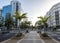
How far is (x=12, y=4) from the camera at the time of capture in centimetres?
11131

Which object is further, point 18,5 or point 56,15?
point 56,15

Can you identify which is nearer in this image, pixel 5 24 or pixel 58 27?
pixel 5 24

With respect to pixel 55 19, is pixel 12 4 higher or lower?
higher

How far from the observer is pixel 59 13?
10375 centimetres

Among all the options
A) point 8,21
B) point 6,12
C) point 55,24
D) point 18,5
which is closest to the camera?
point 8,21

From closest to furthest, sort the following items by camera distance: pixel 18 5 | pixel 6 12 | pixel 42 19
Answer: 1. pixel 42 19
2. pixel 18 5
3. pixel 6 12

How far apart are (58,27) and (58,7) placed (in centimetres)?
1414

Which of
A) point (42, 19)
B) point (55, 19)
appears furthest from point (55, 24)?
point (42, 19)

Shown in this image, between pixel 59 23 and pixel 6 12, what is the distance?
5394 centimetres

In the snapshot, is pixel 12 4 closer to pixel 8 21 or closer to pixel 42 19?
pixel 8 21

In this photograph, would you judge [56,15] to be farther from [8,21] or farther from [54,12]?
[8,21]

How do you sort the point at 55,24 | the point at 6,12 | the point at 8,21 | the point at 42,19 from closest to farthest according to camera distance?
the point at 42,19 < the point at 8,21 < the point at 55,24 < the point at 6,12

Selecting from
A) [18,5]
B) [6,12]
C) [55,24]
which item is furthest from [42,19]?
[6,12]

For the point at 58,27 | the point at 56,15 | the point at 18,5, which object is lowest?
the point at 58,27
